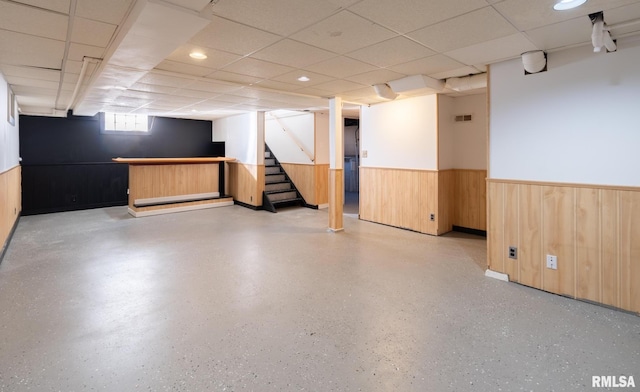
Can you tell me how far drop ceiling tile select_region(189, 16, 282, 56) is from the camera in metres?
2.49

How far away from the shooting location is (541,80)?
312cm

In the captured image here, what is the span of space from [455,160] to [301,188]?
12.4 ft

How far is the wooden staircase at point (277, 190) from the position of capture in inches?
300

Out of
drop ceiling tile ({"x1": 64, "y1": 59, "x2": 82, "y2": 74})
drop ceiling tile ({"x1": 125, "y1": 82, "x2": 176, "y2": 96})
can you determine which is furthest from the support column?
drop ceiling tile ({"x1": 64, "y1": 59, "x2": 82, "y2": 74})

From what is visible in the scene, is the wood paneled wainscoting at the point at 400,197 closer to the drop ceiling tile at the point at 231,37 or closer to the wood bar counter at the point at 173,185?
the drop ceiling tile at the point at 231,37

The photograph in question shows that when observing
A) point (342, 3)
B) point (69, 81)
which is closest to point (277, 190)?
point (69, 81)

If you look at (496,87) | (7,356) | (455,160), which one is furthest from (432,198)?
(7,356)

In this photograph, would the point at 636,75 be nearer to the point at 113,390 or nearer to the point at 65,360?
the point at 113,390

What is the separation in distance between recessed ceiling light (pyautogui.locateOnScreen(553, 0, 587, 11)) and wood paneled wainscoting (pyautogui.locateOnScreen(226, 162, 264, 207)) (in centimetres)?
618

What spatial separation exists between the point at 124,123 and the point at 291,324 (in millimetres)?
A: 7982

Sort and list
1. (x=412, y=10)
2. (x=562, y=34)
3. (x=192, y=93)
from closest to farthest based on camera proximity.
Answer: (x=412, y=10) → (x=562, y=34) → (x=192, y=93)

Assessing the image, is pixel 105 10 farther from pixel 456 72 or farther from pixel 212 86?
pixel 456 72

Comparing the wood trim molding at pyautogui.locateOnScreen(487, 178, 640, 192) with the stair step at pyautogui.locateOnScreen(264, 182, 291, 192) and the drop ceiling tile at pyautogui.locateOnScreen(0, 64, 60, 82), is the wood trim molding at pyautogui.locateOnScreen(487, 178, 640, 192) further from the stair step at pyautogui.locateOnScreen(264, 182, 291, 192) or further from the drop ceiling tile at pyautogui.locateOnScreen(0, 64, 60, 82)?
the stair step at pyautogui.locateOnScreen(264, 182, 291, 192)

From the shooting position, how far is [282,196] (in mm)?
7898
